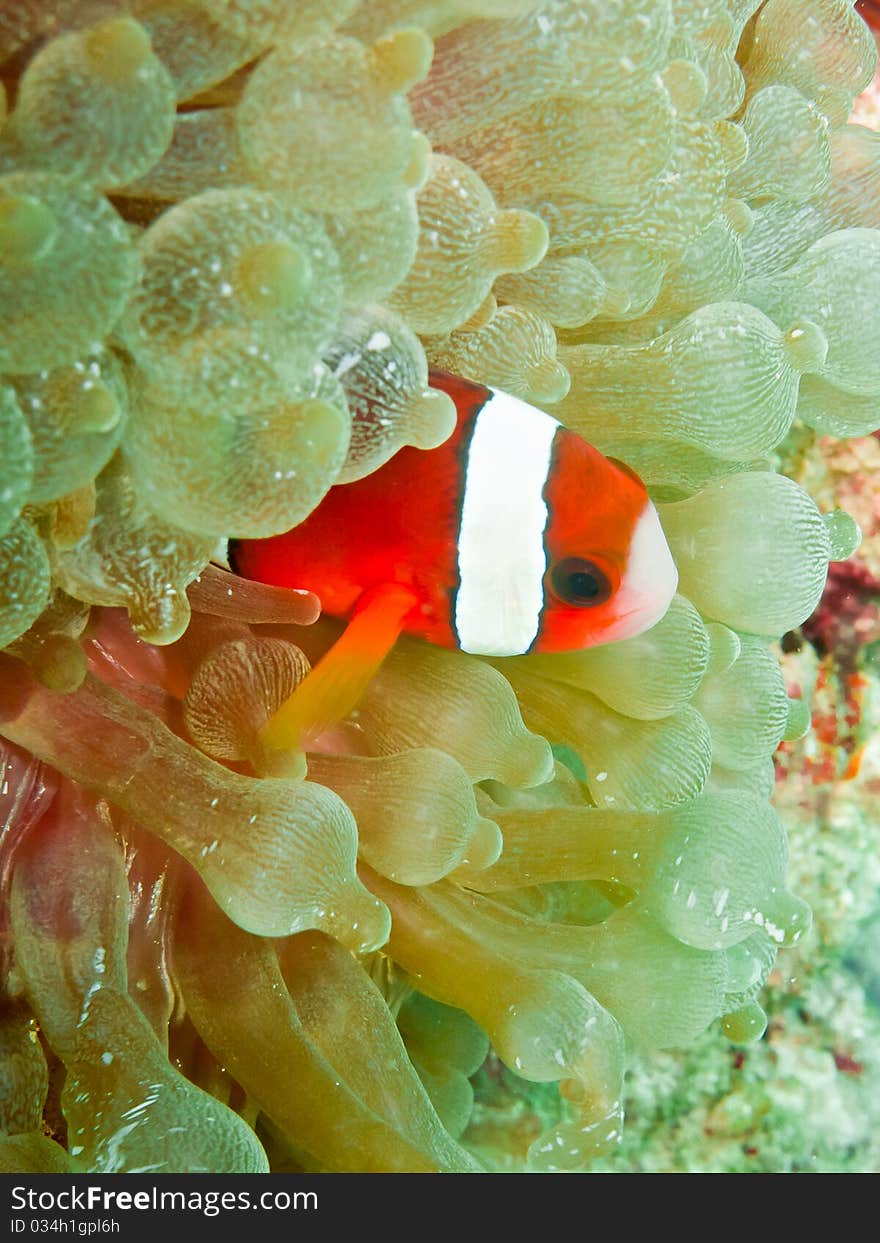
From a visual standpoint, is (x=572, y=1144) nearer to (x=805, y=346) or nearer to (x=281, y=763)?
(x=281, y=763)

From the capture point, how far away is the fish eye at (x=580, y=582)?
925 millimetres

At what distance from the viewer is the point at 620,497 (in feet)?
3.04

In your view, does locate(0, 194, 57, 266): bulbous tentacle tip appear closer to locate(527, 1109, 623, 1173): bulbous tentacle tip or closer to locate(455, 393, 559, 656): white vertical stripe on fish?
locate(455, 393, 559, 656): white vertical stripe on fish

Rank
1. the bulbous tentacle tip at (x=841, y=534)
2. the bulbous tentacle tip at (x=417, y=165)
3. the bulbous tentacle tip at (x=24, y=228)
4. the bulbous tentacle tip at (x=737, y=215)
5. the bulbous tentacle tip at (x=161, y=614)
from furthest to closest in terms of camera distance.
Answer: the bulbous tentacle tip at (x=841, y=534)
the bulbous tentacle tip at (x=737, y=215)
the bulbous tentacle tip at (x=161, y=614)
the bulbous tentacle tip at (x=417, y=165)
the bulbous tentacle tip at (x=24, y=228)

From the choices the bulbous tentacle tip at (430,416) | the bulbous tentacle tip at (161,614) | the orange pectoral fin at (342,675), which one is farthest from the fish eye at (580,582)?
the bulbous tentacle tip at (161,614)

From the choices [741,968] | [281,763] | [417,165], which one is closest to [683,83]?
[417,165]

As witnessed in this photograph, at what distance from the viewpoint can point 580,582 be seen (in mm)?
938

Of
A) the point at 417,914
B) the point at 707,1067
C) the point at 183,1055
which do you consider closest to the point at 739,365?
the point at 417,914

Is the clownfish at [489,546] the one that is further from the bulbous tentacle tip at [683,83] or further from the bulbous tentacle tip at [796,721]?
the bulbous tentacle tip at [796,721]

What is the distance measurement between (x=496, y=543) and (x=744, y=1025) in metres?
0.57

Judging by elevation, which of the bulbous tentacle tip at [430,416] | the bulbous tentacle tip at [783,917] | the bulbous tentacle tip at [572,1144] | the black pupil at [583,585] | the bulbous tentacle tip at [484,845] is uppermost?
the bulbous tentacle tip at [430,416]

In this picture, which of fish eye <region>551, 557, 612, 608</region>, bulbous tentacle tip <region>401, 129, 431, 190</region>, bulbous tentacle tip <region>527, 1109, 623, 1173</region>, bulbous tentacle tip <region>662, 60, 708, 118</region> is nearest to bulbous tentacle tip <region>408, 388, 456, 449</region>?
bulbous tentacle tip <region>401, 129, 431, 190</region>

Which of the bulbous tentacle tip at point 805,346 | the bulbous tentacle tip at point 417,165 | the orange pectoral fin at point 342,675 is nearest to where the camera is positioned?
the bulbous tentacle tip at point 417,165
